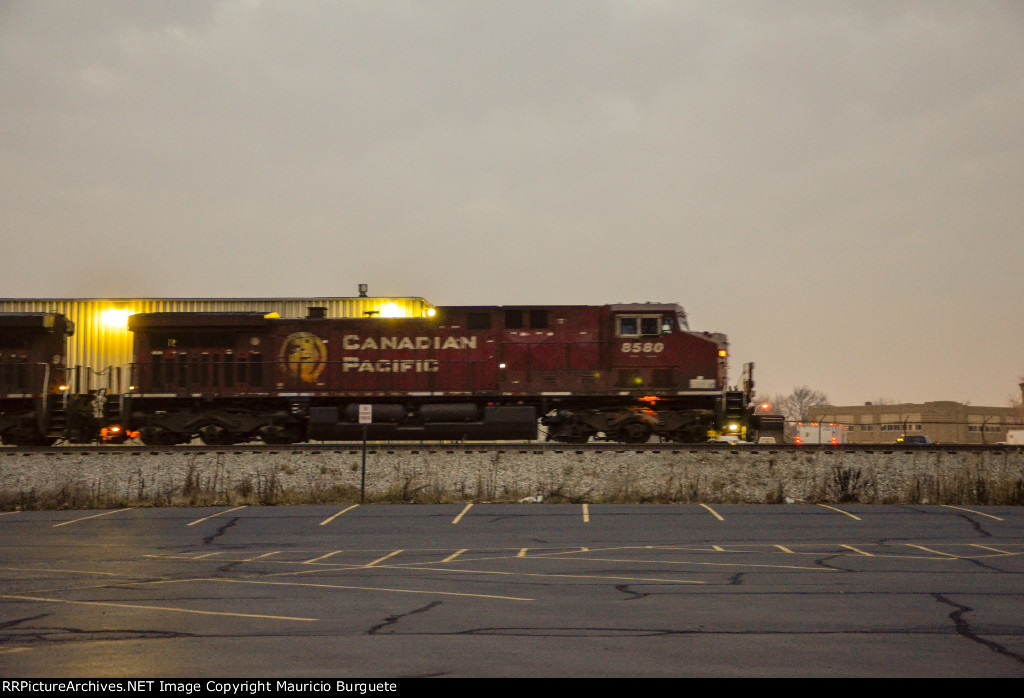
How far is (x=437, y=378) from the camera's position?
26219mm

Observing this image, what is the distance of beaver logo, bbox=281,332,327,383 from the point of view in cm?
2647

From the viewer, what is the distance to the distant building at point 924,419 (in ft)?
310

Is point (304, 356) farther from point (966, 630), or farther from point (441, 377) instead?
point (966, 630)

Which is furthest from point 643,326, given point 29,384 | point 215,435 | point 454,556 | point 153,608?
point 153,608

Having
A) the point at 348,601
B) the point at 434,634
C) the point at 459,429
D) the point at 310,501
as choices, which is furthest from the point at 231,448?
the point at 434,634

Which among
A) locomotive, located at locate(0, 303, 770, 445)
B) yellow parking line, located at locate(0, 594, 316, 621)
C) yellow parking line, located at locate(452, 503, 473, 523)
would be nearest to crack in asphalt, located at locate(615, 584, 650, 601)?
yellow parking line, located at locate(0, 594, 316, 621)

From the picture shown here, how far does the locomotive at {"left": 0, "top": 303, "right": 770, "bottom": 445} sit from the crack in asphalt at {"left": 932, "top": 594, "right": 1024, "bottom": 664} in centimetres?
1575

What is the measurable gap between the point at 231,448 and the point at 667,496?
10.8 metres

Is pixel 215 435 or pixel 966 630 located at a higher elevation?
pixel 215 435

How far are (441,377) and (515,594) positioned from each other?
16.1m

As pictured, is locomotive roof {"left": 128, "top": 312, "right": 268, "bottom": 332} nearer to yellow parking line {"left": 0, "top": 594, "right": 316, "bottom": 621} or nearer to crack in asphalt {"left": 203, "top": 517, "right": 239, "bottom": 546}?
crack in asphalt {"left": 203, "top": 517, "right": 239, "bottom": 546}

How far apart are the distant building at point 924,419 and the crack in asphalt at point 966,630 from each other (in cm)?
8208

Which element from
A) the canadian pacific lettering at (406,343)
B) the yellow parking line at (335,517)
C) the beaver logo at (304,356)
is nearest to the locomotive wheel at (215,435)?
the beaver logo at (304,356)
